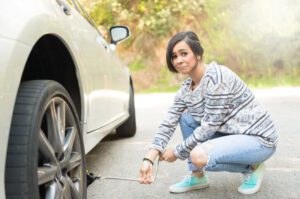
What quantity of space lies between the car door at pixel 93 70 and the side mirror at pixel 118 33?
1.16ft

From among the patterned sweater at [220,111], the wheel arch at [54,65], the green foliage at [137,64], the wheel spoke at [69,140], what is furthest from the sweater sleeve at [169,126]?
the green foliage at [137,64]

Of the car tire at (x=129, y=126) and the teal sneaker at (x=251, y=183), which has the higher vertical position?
the car tire at (x=129, y=126)

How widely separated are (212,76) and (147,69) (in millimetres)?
13474

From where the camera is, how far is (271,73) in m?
13.7

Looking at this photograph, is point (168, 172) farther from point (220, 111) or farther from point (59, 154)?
point (59, 154)

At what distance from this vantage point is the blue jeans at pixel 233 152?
253 centimetres

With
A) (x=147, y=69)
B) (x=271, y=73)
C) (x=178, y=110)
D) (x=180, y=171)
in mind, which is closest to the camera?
(x=178, y=110)

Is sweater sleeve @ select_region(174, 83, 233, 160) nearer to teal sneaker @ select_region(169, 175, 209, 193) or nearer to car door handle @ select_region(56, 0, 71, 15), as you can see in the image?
teal sneaker @ select_region(169, 175, 209, 193)

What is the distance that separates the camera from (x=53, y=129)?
2.00 m

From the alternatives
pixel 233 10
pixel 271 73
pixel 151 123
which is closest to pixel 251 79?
pixel 271 73

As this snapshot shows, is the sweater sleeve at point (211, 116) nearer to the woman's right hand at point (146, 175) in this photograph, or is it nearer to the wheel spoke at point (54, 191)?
the woman's right hand at point (146, 175)

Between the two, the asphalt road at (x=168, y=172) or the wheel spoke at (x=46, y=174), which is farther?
the asphalt road at (x=168, y=172)

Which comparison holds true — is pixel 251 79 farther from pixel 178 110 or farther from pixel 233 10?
pixel 178 110

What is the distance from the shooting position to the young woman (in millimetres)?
2537
